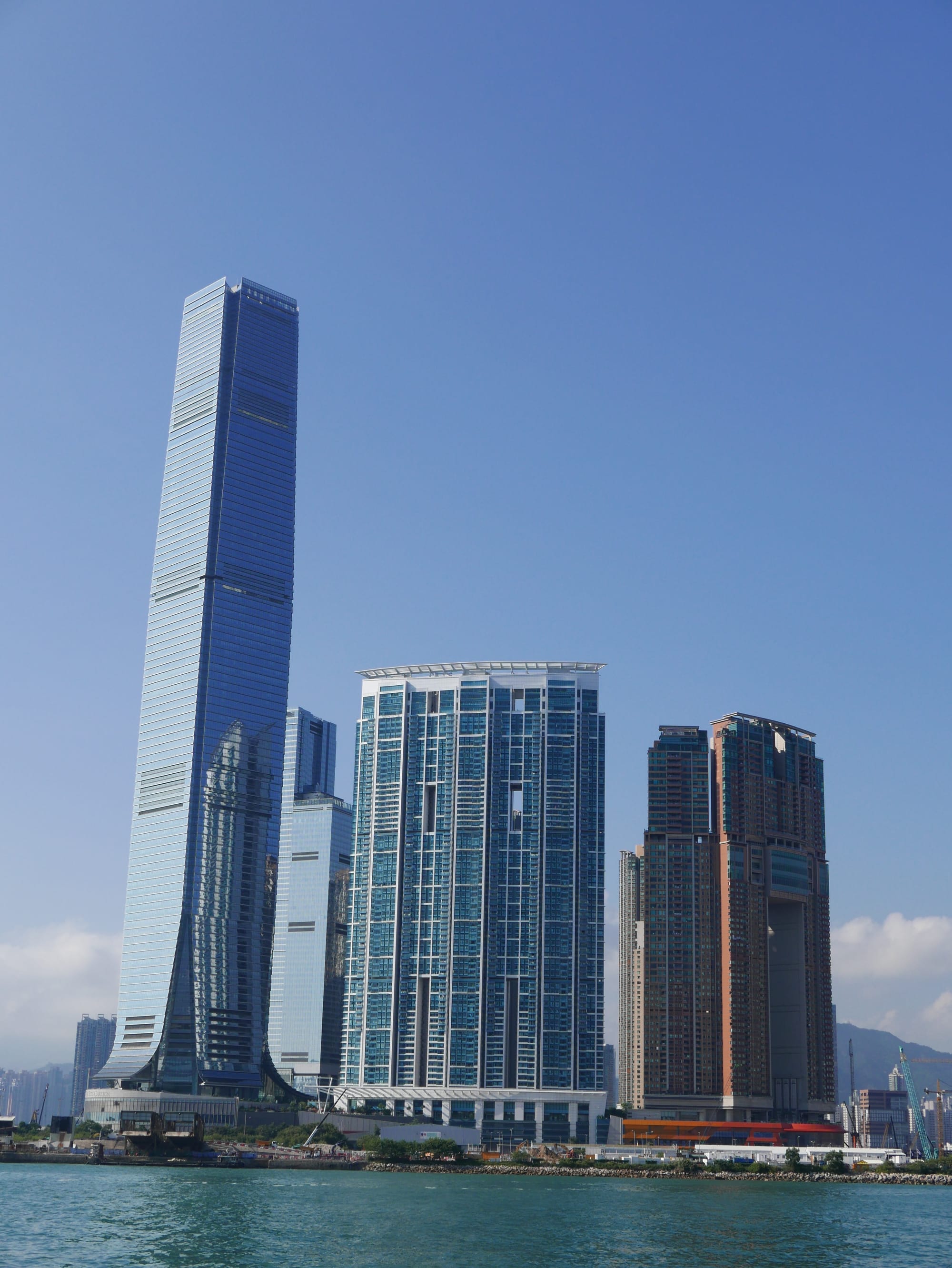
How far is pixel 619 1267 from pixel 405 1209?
49088mm

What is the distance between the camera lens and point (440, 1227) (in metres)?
125

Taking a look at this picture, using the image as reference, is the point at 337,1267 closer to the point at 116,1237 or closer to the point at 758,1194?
the point at 116,1237

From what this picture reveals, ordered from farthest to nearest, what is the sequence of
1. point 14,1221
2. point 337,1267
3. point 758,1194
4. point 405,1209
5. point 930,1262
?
point 758,1194 < point 405,1209 < point 14,1221 < point 930,1262 < point 337,1267

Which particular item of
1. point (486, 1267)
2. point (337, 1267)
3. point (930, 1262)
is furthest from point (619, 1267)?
point (930, 1262)

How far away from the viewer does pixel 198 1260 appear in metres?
97.2

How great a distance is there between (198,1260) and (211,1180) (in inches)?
3927

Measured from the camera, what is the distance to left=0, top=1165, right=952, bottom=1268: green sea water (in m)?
102

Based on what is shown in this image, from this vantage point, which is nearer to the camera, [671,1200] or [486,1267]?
[486,1267]

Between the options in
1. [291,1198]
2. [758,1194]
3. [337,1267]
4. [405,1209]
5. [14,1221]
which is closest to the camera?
[337,1267]

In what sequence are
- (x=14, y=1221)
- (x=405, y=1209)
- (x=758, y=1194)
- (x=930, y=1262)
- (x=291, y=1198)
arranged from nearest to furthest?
(x=930, y=1262) → (x=14, y=1221) → (x=405, y=1209) → (x=291, y=1198) → (x=758, y=1194)

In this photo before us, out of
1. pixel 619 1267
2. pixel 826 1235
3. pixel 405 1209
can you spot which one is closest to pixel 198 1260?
pixel 619 1267

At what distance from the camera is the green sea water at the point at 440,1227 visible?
10225cm

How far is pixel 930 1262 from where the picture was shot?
108188mm

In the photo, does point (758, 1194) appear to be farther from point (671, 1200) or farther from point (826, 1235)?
point (826, 1235)
